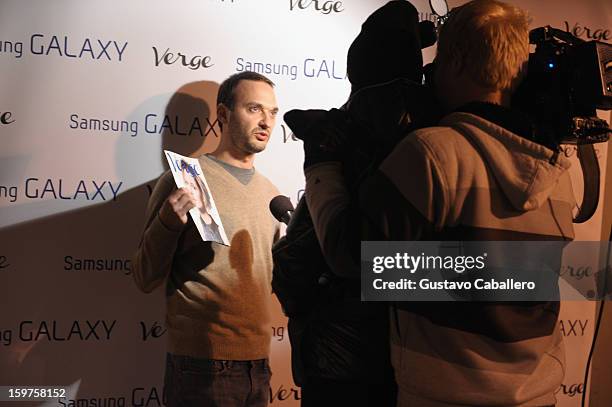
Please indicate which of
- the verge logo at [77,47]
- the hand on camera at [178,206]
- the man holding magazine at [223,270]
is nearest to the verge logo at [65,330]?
the man holding magazine at [223,270]

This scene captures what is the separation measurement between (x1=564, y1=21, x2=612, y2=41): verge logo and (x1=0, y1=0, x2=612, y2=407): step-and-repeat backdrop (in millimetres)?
953

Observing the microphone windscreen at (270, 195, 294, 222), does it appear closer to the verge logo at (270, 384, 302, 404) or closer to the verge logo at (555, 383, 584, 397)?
the verge logo at (270, 384, 302, 404)

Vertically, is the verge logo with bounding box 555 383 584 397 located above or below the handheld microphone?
below

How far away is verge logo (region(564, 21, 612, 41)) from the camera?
219 cm

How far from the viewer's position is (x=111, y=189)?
6.13 ft

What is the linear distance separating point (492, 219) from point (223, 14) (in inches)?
50.9

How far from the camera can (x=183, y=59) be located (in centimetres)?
191

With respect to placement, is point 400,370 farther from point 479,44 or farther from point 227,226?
point 227,226

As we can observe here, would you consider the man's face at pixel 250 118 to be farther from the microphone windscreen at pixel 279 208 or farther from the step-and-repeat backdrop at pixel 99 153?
the microphone windscreen at pixel 279 208

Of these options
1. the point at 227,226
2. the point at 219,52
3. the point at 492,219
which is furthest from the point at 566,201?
the point at 219,52

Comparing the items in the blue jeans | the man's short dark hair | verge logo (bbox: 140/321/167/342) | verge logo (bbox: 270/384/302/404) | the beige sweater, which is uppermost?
the man's short dark hair

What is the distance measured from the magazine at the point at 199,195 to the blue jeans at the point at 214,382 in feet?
1.09

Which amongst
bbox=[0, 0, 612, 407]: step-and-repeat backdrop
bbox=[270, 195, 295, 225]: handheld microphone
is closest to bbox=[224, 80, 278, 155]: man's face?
bbox=[0, 0, 612, 407]: step-and-repeat backdrop

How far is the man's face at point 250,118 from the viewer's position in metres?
1.83
